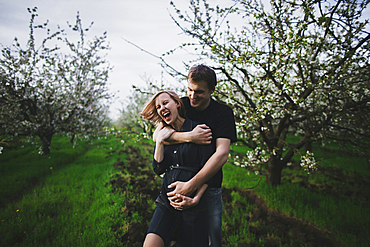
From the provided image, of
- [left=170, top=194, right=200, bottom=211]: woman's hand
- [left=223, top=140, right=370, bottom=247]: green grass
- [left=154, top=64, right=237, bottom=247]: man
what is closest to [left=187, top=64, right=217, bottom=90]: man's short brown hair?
[left=154, top=64, right=237, bottom=247]: man

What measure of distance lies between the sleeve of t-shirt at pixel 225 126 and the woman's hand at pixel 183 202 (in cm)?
67

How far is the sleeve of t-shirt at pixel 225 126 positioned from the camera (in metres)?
1.96

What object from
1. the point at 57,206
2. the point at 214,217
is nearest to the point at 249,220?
the point at 214,217

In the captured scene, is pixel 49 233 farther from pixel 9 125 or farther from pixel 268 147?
pixel 9 125

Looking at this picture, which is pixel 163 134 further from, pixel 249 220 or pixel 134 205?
pixel 249 220

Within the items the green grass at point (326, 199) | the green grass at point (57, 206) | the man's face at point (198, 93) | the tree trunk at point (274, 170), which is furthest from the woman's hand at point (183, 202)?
the tree trunk at point (274, 170)

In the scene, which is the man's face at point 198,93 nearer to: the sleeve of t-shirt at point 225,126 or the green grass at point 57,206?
the sleeve of t-shirt at point 225,126

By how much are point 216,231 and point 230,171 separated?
20.8 feet

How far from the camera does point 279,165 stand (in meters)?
6.32

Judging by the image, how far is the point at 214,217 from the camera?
7.04ft

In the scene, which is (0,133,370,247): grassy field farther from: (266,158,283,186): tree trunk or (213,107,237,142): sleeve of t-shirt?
(213,107,237,142): sleeve of t-shirt

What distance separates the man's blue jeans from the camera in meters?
2.09

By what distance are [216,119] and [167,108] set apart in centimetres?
55

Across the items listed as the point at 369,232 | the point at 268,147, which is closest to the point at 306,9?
the point at 268,147
